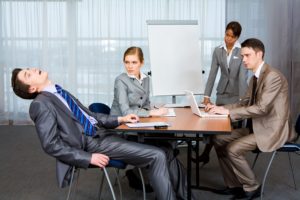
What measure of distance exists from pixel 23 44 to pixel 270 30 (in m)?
3.71

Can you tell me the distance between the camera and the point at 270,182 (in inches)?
152

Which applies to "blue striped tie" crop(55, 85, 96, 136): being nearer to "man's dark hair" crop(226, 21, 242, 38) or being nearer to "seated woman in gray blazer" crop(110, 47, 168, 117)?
"seated woman in gray blazer" crop(110, 47, 168, 117)

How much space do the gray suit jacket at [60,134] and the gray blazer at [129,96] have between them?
592 mm

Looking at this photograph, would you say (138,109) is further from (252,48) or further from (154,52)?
(154,52)

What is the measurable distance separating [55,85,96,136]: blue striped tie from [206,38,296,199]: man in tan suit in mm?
1029

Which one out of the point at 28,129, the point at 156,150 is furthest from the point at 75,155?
the point at 28,129

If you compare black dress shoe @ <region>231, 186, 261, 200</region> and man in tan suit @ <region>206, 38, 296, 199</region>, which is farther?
black dress shoe @ <region>231, 186, 261, 200</region>

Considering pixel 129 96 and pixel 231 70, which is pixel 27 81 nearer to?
pixel 129 96

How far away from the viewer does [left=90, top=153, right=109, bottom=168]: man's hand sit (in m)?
2.59

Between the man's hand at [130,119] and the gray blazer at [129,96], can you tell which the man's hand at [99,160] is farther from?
the gray blazer at [129,96]

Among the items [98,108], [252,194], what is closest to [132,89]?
[98,108]

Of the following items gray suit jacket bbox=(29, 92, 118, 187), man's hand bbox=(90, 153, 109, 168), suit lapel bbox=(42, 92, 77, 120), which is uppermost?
suit lapel bbox=(42, 92, 77, 120)

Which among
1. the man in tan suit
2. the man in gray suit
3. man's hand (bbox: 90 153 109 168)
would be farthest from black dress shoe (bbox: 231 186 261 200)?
man's hand (bbox: 90 153 109 168)

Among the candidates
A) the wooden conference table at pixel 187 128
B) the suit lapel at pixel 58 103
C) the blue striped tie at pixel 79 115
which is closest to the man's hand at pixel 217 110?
the wooden conference table at pixel 187 128
